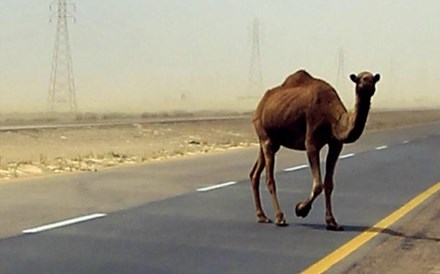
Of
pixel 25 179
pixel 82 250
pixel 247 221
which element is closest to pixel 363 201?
pixel 247 221

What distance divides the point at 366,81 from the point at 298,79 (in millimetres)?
1588

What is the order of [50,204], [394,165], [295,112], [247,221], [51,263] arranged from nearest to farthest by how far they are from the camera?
[51,263] → [295,112] → [247,221] → [50,204] → [394,165]

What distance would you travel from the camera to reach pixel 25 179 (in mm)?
19812

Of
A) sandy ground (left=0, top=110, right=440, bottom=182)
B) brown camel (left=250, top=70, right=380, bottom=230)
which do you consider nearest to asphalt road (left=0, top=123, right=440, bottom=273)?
brown camel (left=250, top=70, right=380, bottom=230)

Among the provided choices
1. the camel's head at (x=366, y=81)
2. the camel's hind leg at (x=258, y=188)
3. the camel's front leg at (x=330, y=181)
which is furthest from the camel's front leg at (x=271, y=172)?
the camel's head at (x=366, y=81)

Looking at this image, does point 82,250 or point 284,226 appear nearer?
point 82,250

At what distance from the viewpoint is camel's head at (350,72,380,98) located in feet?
34.1

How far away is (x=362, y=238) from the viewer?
1096 centimetres

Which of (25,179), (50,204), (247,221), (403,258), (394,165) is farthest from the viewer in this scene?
(394,165)

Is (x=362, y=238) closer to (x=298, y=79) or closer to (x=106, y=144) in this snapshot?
(x=298, y=79)

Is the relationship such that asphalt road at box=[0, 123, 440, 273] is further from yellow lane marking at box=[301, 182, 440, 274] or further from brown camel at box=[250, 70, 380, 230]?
brown camel at box=[250, 70, 380, 230]

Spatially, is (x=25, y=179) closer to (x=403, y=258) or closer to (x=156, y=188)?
(x=156, y=188)

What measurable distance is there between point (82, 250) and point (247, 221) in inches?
119

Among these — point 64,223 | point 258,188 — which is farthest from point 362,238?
point 64,223
